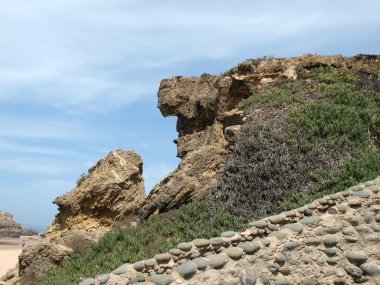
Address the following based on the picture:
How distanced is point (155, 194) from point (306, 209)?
854cm

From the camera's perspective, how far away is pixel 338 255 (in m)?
7.46

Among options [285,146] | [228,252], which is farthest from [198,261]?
[285,146]

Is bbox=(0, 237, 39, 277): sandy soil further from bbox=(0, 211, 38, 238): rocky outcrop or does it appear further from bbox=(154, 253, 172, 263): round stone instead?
bbox=(154, 253, 172, 263): round stone

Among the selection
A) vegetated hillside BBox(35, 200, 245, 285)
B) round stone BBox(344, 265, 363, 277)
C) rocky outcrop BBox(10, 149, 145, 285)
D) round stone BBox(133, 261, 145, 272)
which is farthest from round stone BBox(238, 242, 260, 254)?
rocky outcrop BBox(10, 149, 145, 285)

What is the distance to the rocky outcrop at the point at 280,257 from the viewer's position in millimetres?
7156

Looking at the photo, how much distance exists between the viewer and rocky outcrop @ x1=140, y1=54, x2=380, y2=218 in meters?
15.2

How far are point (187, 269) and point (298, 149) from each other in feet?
25.7

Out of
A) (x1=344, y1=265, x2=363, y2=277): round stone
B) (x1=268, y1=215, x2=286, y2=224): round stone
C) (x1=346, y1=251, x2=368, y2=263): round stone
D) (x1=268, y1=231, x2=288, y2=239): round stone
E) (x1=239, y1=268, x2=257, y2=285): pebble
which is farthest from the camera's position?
(x1=268, y1=215, x2=286, y2=224): round stone

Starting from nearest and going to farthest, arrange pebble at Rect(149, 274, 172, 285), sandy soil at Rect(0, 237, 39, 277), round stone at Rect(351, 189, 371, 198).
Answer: pebble at Rect(149, 274, 172, 285), round stone at Rect(351, 189, 371, 198), sandy soil at Rect(0, 237, 39, 277)

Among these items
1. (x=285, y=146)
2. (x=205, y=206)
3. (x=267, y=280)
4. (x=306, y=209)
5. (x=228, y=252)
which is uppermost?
(x=285, y=146)

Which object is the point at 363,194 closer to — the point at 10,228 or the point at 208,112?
the point at 208,112

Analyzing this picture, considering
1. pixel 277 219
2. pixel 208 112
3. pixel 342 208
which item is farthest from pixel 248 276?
pixel 208 112

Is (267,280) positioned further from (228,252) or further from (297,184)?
(297,184)

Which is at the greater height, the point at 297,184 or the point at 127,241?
the point at 297,184
